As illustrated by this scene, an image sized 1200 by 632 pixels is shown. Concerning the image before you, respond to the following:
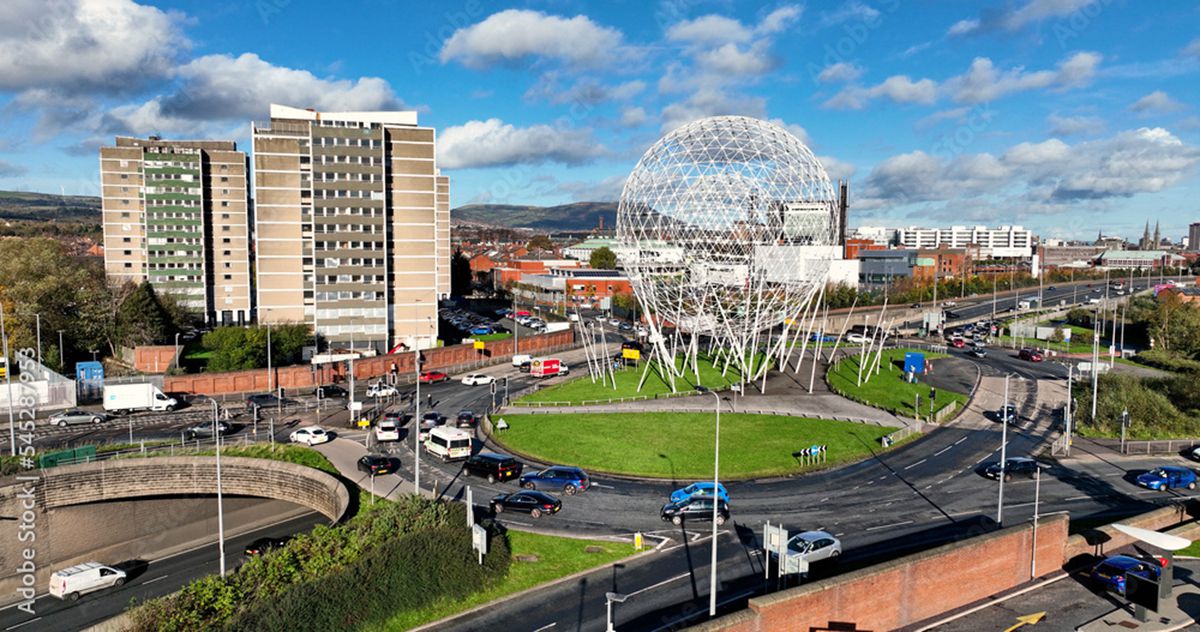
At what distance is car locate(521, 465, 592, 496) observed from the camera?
3391cm

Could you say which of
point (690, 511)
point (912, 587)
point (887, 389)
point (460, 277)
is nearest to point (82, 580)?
point (690, 511)

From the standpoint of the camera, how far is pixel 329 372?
63.4 m

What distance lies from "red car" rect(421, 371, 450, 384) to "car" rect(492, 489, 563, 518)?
34.1m

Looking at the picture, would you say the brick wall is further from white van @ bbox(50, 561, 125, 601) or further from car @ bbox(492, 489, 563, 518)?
white van @ bbox(50, 561, 125, 601)

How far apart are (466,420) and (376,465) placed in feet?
36.5

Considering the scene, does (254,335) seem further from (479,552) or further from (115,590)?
(479,552)

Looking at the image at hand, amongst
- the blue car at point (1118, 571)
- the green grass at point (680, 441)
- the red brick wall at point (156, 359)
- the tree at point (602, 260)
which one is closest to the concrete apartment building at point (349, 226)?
the red brick wall at point (156, 359)

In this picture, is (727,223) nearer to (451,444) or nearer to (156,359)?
(451,444)

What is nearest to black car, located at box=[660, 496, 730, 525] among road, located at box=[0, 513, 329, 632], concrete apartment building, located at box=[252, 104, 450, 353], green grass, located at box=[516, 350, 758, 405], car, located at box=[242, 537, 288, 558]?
car, located at box=[242, 537, 288, 558]

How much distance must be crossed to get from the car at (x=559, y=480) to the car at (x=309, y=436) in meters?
14.8

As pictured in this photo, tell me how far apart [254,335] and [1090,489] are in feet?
194

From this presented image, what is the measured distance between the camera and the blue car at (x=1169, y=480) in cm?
3470

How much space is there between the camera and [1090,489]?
Result: 113ft

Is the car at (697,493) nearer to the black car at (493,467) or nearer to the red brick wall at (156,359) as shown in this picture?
the black car at (493,467)
